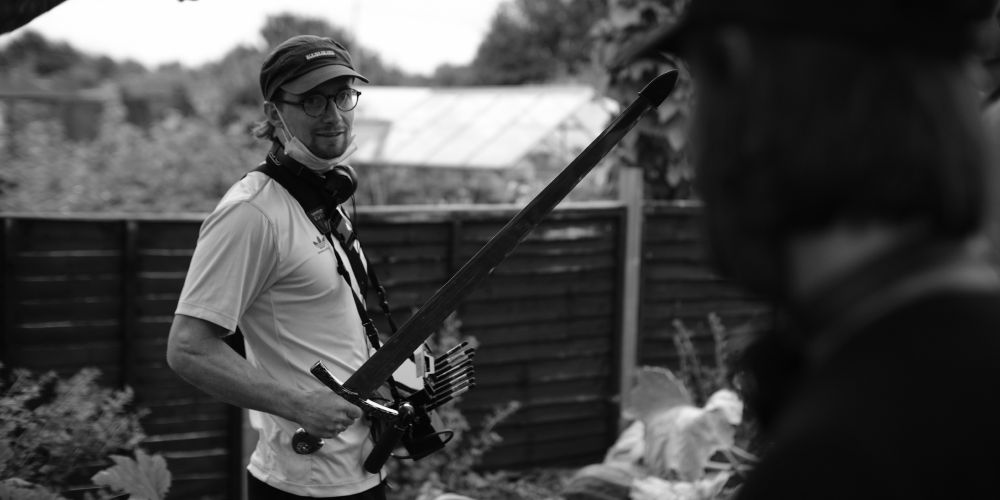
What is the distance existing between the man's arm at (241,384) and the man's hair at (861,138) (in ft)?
6.64

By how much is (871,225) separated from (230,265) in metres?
2.22

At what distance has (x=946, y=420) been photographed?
925 mm

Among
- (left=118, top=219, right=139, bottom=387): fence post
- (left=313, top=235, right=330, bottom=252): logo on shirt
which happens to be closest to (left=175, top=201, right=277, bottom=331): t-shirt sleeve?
(left=313, top=235, right=330, bottom=252): logo on shirt

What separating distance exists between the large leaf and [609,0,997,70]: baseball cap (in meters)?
3.23

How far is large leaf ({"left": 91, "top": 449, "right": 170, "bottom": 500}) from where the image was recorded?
3719mm

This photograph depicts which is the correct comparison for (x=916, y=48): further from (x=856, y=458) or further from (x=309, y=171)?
(x=309, y=171)

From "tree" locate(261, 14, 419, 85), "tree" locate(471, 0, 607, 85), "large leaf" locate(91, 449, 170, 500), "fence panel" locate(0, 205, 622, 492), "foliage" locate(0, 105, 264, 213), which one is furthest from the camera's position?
"tree" locate(471, 0, 607, 85)

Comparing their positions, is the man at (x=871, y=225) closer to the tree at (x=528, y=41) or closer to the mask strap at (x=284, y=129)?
the mask strap at (x=284, y=129)

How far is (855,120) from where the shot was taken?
38.1 inches

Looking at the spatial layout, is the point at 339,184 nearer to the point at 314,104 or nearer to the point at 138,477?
the point at 314,104

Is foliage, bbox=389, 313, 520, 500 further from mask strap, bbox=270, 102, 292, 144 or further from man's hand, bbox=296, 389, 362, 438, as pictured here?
man's hand, bbox=296, 389, 362, 438

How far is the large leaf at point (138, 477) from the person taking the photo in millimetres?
3719

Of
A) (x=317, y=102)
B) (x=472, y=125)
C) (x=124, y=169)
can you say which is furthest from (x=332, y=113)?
(x=472, y=125)

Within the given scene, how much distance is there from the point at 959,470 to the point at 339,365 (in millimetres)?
2336
